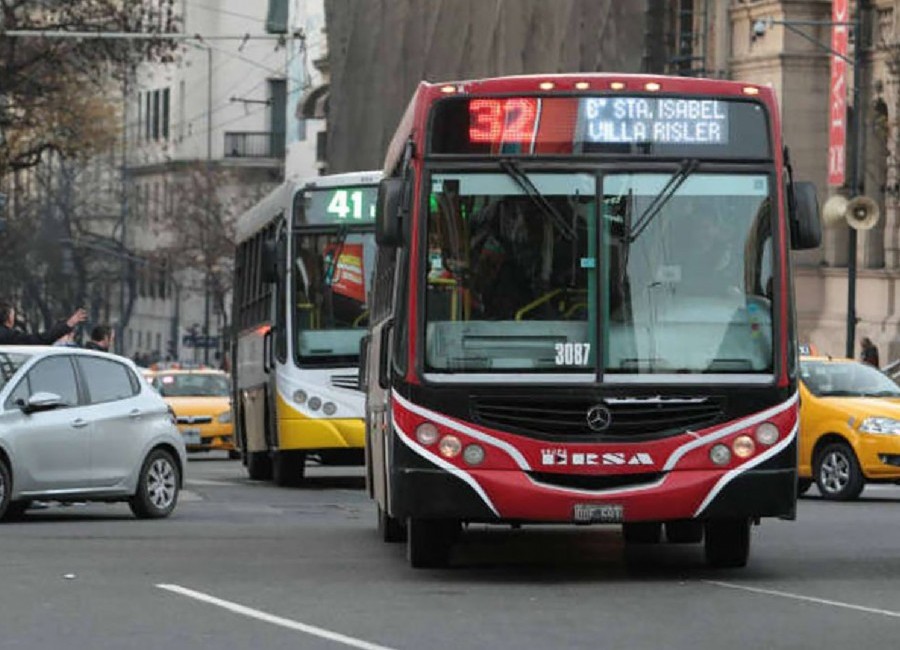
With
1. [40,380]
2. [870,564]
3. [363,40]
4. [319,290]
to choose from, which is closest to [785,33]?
[363,40]

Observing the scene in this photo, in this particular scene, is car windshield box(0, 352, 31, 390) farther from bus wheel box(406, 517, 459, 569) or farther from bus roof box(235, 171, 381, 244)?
bus roof box(235, 171, 381, 244)

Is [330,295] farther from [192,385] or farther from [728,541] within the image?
[192,385]

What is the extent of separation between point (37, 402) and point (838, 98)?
3043cm

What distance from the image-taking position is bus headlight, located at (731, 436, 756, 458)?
16.7 metres

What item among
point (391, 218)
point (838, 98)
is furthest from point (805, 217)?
point (838, 98)

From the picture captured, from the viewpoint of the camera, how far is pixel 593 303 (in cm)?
1686

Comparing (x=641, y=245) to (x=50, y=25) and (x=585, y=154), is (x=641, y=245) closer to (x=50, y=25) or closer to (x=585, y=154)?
(x=585, y=154)

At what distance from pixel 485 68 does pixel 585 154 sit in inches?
1607

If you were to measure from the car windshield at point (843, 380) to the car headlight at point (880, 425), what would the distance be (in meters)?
0.71

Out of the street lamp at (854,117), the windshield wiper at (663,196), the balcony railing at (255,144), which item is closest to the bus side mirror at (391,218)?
the windshield wiper at (663,196)

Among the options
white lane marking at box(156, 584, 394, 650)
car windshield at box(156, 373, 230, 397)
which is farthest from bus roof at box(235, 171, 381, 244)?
white lane marking at box(156, 584, 394, 650)

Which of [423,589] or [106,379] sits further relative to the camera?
[106,379]

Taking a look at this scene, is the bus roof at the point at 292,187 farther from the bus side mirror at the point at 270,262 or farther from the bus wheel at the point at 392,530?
the bus wheel at the point at 392,530

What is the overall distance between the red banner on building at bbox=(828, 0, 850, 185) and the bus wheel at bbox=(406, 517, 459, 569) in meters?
33.5
